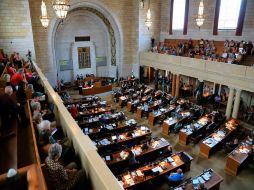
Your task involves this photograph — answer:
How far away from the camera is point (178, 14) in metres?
18.7

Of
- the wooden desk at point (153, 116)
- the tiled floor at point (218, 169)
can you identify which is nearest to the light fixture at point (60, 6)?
the tiled floor at point (218, 169)

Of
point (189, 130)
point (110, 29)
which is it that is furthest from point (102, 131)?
point (110, 29)

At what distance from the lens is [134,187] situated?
711 centimetres

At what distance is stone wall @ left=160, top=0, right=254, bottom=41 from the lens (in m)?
13.6

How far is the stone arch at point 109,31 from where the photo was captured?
1723 centimetres

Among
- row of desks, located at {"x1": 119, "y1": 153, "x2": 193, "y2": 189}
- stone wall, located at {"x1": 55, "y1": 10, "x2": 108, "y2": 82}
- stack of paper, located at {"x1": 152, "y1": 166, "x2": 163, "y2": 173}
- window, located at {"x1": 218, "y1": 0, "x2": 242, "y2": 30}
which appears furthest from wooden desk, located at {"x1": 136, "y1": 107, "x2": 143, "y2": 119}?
stone wall, located at {"x1": 55, "y1": 10, "x2": 108, "y2": 82}

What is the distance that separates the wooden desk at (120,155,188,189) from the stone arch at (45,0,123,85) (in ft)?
43.4

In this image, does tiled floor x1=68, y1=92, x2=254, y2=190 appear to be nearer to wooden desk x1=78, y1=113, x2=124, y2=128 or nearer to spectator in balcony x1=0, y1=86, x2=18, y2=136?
wooden desk x1=78, y1=113, x2=124, y2=128

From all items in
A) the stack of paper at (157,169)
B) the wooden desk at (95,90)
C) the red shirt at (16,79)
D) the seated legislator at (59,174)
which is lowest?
the stack of paper at (157,169)

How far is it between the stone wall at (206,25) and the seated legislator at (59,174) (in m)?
14.9

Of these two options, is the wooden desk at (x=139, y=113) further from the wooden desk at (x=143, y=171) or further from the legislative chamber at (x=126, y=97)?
the wooden desk at (x=143, y=171)

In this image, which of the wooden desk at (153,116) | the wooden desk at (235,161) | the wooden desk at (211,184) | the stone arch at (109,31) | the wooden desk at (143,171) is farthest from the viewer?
the stone arch at (109,31)

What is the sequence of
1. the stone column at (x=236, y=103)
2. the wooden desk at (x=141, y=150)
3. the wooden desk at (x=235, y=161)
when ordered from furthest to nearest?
the stone column at (x=236, y=103)
the wooden desk at (x=235, y=161)
the wooden desk at (x=141, y=150)

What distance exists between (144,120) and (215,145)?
503 centimetres
